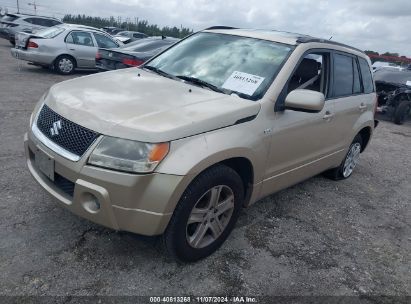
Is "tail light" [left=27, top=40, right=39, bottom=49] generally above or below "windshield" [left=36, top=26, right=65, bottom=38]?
below

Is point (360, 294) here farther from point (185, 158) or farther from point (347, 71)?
point (347, 71)

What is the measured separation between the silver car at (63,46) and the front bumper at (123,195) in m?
10.2

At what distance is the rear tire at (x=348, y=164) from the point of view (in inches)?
205

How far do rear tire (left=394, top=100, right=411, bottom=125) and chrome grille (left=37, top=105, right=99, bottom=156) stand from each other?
10.2 metres

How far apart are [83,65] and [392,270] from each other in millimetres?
11466

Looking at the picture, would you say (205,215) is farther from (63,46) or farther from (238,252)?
(63,46)

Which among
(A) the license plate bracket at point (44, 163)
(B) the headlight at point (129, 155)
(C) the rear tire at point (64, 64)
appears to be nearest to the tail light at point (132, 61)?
(C) the rear tire at point (64, 64)

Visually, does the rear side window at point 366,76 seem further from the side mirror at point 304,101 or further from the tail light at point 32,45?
the tail light at point 32,45

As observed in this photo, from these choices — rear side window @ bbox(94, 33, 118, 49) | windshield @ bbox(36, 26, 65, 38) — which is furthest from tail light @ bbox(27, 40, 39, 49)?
rear side window @ bbox(94, 33, 118, 49)

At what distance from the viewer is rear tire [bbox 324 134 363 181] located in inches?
Result: 205

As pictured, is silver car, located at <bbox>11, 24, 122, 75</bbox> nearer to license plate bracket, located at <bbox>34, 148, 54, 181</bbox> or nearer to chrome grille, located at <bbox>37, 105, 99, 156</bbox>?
chrome grille, located at <bbox>37, 105, 99, 156</bbox>

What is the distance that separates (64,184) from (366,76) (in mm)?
4185

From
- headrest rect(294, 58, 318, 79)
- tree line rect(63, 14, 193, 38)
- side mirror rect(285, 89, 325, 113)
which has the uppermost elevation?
headrest rect(294, 58, 318, 79)

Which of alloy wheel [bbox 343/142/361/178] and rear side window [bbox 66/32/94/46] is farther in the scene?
rear side window [bbox 66/32/94/46]
